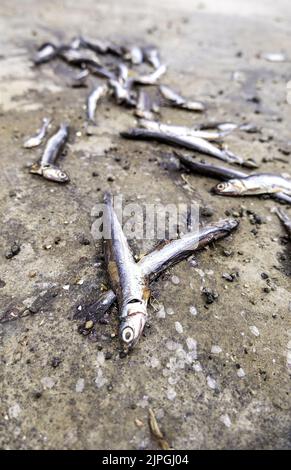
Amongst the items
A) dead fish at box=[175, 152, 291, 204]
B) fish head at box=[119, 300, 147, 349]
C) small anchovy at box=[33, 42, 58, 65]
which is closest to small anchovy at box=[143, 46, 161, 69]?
small anchovy at box=[33, 42, 58, 65]

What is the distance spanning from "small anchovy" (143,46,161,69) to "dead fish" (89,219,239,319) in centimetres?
566

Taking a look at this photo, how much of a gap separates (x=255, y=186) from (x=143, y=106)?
3057 millimetres

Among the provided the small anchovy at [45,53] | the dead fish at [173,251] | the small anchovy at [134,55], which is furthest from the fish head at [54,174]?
the small anchovy at [134,55]

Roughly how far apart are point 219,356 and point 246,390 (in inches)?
13.8

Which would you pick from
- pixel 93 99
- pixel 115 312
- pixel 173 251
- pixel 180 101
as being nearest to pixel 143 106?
pixel 180 101

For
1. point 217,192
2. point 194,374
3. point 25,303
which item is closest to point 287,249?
point 217,192

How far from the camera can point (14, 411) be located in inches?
119

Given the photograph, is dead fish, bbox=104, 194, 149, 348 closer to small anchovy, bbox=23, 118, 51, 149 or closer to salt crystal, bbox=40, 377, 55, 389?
salt crystal, bbox=40, 377, 55, 389

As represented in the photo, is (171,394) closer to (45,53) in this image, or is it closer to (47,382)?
(47,382)

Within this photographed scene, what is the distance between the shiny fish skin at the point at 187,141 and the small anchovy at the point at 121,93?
120cm

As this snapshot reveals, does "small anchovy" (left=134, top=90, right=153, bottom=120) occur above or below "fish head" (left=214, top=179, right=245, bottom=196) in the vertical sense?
above

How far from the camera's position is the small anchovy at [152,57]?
28.8 feet

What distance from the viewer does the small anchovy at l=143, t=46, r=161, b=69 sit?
346 inches

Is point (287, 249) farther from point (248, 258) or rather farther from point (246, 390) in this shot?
point (246, 390)
